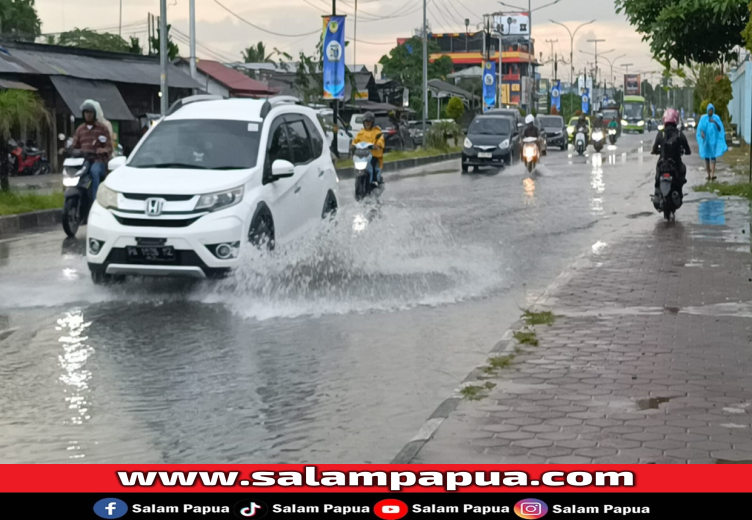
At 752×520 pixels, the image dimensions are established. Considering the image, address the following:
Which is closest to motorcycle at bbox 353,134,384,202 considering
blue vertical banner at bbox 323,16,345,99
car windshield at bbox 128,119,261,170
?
car windshield at bbox 128,119,261,170

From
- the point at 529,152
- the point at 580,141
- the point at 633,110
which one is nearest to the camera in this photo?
the point at 529,152

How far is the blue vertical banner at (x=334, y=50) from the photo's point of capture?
37.0m

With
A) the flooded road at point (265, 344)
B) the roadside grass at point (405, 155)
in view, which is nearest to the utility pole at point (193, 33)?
the roadside grass at point (405, 155)

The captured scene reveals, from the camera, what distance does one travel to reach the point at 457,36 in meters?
183

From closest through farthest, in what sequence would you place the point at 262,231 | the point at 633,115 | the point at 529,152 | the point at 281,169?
the point at 262,231 < the point at 281,169 < the point at 529,152 < the point at 633,115

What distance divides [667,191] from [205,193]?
9.46 meters

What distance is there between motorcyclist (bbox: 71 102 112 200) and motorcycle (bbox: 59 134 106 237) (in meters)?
0.07

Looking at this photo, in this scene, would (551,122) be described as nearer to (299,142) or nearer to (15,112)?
(15,112)

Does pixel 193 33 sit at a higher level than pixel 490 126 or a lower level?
higher

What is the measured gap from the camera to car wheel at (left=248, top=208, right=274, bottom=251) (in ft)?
38.2

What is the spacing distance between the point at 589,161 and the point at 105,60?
58.0 ft

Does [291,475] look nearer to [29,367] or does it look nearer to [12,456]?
[12,456]

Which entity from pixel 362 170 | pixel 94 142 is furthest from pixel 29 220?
pixel 362 170

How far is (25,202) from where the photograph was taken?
827 inches
